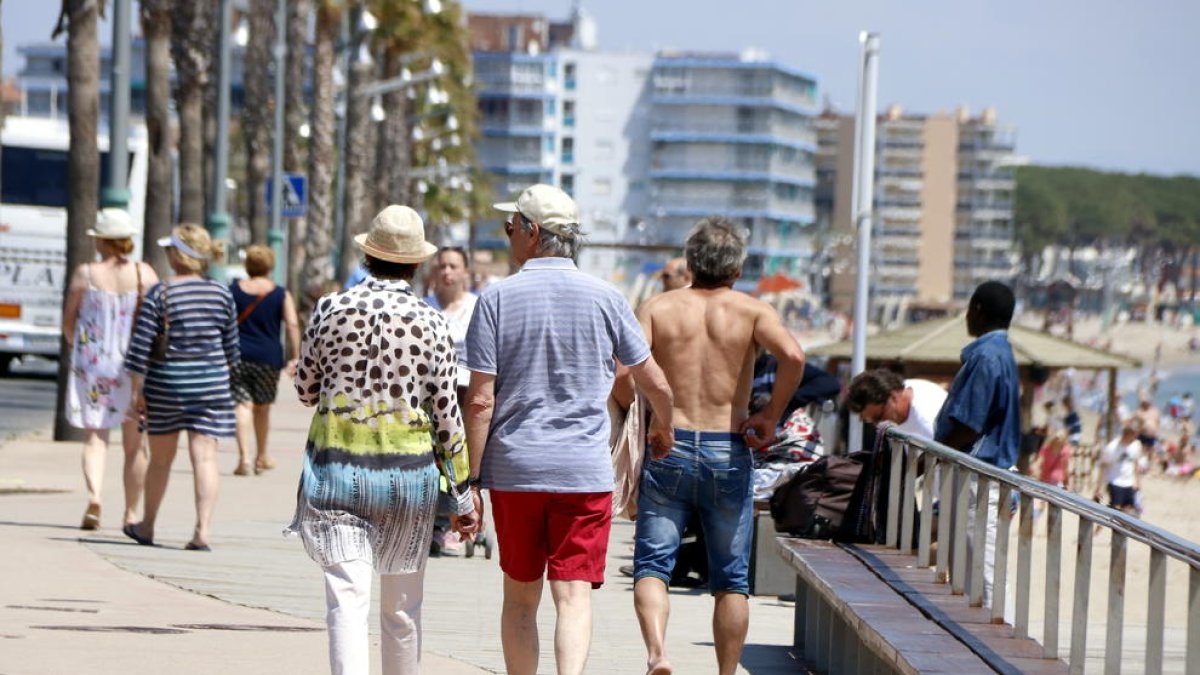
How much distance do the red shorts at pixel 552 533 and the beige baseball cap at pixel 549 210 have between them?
836mm

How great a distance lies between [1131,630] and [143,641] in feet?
12.8

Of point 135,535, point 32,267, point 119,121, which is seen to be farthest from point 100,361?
point 32,267

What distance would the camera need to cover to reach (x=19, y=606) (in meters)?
9.33

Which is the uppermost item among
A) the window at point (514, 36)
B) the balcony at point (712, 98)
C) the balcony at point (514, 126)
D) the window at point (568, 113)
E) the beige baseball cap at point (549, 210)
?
the window at point (514, 36)

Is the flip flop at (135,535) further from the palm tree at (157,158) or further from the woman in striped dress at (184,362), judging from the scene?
the palm tree at (157,158)

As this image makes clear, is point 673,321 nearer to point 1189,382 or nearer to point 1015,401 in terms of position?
point 1015,401

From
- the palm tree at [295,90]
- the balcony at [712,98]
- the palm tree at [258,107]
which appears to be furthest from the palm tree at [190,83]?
the balcony at [712,98]

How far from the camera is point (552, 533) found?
7012 millimetres

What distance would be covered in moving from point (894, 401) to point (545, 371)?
130 inches

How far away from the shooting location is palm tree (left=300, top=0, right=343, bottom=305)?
45.8 m

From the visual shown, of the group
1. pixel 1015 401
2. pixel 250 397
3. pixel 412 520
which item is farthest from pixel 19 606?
pixel 250 397

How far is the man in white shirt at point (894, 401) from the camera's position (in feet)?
32.2

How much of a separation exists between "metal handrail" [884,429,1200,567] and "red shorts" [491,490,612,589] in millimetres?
1259

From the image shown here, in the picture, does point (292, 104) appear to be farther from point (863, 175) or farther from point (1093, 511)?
point (1093, 511)
